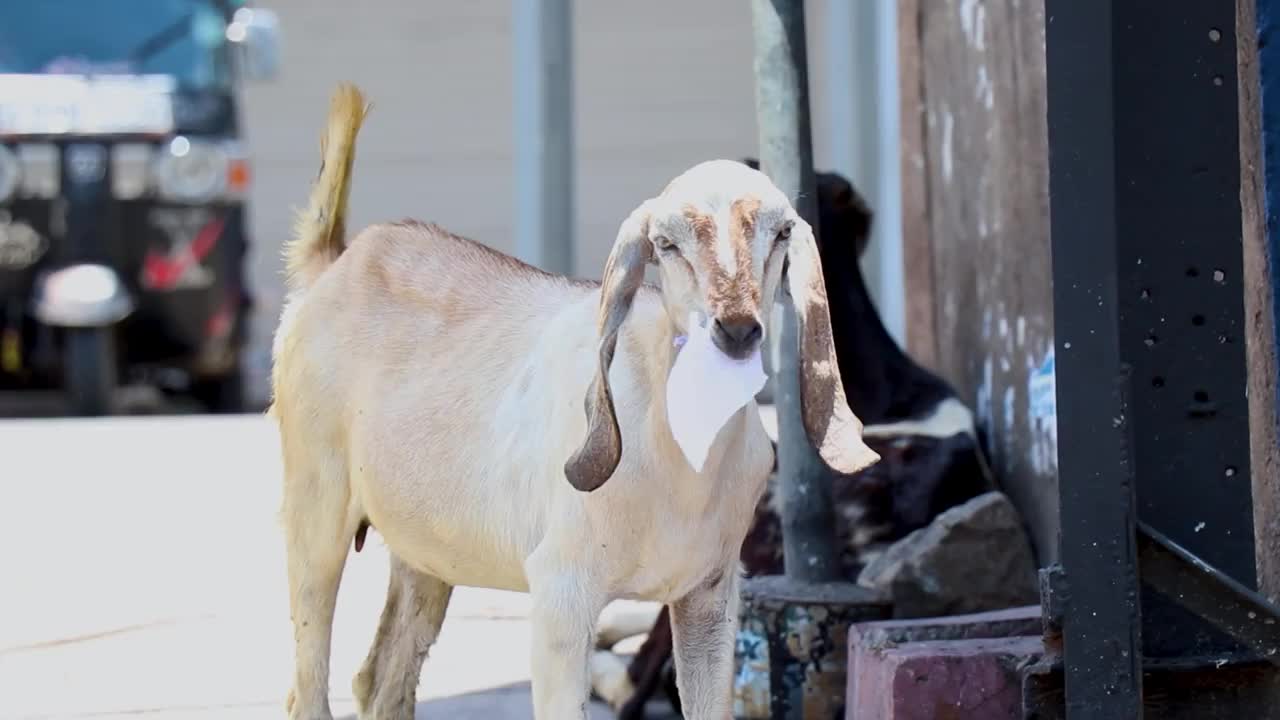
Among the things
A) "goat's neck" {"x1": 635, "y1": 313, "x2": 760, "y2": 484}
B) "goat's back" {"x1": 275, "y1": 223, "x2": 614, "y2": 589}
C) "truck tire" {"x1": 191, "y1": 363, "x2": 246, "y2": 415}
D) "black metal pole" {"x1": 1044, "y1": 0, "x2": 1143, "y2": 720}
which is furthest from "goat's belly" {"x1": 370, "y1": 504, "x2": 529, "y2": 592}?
"truck tire" {"x1": 191, "y1": 363, "x2": 246, "y2": 415}

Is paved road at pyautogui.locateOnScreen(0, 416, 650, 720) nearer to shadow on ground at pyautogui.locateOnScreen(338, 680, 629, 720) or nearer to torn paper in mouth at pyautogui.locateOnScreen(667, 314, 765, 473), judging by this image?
shadow on ground at pyautogui.locateOnScreen(338, 680, 629, 720)

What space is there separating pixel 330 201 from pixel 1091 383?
2.25 metres

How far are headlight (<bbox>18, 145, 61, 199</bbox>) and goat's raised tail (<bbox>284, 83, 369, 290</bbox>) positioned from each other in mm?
8486

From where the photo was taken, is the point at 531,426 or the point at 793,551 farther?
the point at 793,551

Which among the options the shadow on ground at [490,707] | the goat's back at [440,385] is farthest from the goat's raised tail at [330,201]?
the shadow on ground at [490,707]

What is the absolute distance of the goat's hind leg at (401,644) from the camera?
504 centimetres

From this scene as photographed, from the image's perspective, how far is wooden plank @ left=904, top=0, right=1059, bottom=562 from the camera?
6094mm

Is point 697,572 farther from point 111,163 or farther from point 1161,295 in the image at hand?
point 111,163

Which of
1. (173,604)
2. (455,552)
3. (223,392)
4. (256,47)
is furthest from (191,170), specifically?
(455,552)

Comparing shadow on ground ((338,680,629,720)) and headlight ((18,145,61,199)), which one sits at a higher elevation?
headlight ((18,145,61,199))

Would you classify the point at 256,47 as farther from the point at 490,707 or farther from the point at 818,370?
the point at 818,370

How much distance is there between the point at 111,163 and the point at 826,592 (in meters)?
9.24

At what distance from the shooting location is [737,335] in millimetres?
3398

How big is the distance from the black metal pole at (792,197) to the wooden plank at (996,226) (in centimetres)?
94
